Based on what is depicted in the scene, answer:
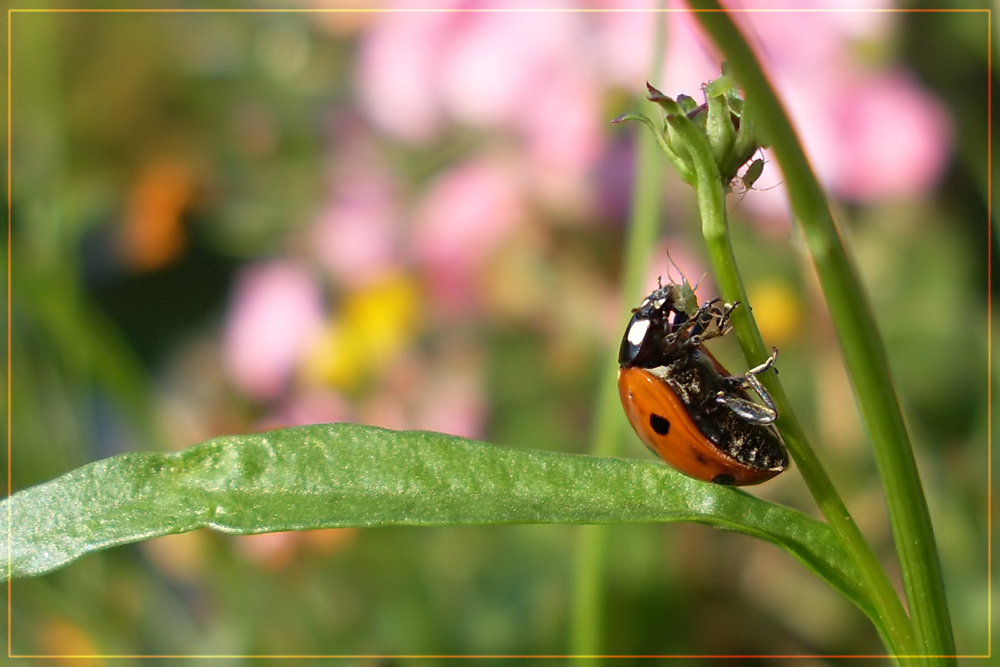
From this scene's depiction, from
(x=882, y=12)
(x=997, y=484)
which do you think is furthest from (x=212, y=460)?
(x=882, y=12)

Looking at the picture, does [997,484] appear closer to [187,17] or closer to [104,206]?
[104,206]

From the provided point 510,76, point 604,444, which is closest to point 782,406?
point 604,444

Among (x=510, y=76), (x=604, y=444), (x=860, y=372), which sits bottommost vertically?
(x=604, y=444)

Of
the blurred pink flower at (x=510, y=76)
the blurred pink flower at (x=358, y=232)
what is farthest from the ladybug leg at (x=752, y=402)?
the blurred pink flower at (x=358, y=232)

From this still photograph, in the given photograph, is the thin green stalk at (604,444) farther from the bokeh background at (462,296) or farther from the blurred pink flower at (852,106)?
the blurred pink flower at (852,106)

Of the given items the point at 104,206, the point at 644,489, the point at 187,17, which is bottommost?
the point at 644,489

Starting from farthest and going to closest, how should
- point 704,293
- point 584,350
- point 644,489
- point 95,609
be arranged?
point 584,350 < point 704,293 < point 95,609 < point 644,489

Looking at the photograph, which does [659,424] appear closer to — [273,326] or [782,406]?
[782,406]
